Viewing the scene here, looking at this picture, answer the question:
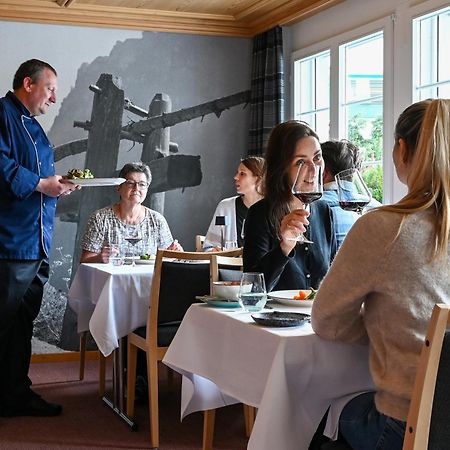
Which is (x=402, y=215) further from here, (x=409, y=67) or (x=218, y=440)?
(x=409, y=67)

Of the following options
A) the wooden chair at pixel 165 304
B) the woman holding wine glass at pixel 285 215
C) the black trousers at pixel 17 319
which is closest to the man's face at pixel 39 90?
the black trousers at pixel 17 319

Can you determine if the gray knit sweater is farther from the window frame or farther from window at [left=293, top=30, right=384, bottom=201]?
window at [left=293, top=30, right=384, bottom=201]

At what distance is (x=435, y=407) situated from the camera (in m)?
1.64

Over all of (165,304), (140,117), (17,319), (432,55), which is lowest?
(17,319)

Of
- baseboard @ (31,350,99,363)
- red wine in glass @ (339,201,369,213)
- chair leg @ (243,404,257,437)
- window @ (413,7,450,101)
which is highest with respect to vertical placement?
window @ (413,7,450,101)

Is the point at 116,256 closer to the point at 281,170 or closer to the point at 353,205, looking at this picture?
the point at 281,170

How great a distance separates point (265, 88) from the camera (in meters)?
6.19

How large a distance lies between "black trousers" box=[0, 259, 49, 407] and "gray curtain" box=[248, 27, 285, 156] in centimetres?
249

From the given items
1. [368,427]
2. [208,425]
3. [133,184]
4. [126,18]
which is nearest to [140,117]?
[126,18]

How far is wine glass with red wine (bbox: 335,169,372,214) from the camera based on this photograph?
2.36m

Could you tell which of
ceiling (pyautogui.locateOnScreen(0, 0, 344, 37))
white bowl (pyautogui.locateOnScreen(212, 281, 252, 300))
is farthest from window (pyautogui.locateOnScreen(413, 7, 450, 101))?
white bowl (pyautogui.locateOnScreen(212, 281, 252, 300))

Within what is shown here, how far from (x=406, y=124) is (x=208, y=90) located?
4516 mm

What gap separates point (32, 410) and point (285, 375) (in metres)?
2.58

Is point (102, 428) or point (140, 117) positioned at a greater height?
point (140, 117)
